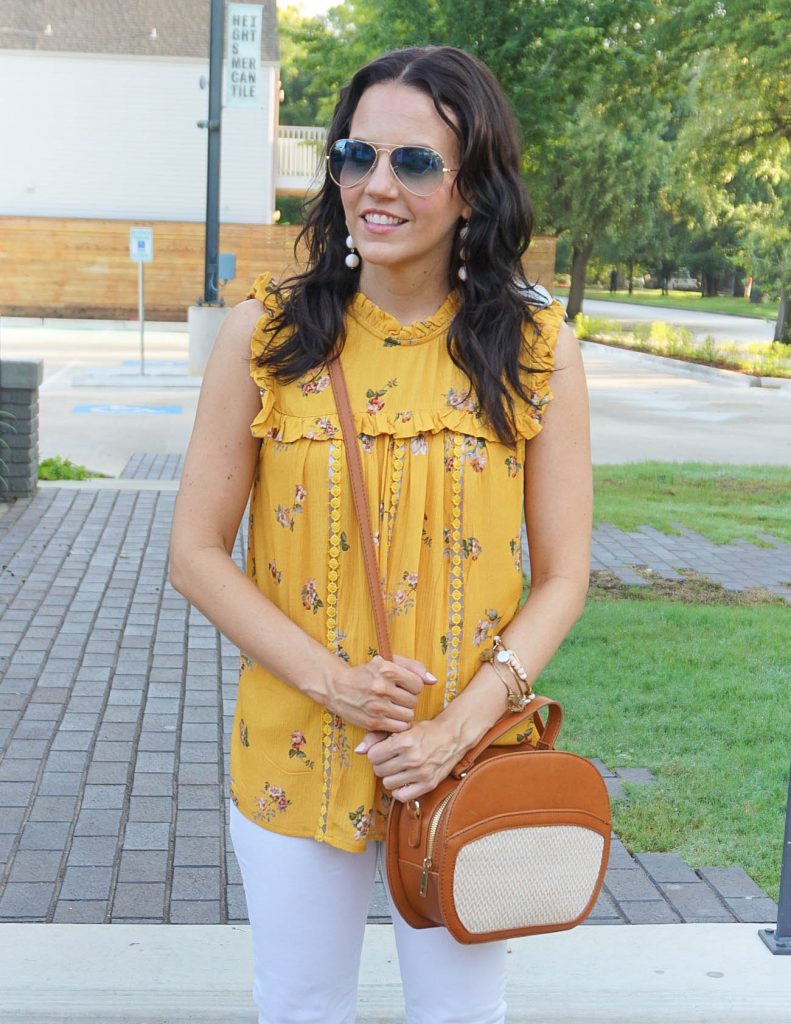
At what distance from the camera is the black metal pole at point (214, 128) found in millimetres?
17375

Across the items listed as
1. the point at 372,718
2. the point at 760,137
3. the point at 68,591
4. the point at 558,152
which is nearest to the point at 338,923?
the point at 372,718

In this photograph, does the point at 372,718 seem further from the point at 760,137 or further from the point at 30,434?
the point at 760,137

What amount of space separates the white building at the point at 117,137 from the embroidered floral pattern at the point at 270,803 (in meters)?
32.9

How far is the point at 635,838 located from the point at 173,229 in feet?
93.9

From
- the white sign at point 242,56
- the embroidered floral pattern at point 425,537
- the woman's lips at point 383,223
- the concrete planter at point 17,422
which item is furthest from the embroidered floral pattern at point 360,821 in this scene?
the white sign at point 242,56

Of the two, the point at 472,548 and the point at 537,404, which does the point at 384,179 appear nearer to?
the point at 537,404

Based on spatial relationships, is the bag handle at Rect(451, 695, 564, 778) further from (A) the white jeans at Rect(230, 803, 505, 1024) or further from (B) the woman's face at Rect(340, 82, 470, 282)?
(B) the woman's face at Rect(340, 82, 470, 282)

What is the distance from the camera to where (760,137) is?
24203 mm

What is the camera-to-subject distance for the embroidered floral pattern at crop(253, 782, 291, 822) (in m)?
1.98

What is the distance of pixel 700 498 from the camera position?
10.7 meters

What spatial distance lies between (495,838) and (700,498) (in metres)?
9.16

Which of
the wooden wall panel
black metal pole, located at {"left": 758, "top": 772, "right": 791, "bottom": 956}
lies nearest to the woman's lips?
black metal pole, located at {"left": 758, "top": 772, "right": 791, "bottom": 956}

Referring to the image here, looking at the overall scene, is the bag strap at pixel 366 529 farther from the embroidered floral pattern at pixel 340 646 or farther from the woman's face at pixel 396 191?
the woman's face at pixel 396 191

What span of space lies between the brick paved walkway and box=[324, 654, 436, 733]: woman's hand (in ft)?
5.89
